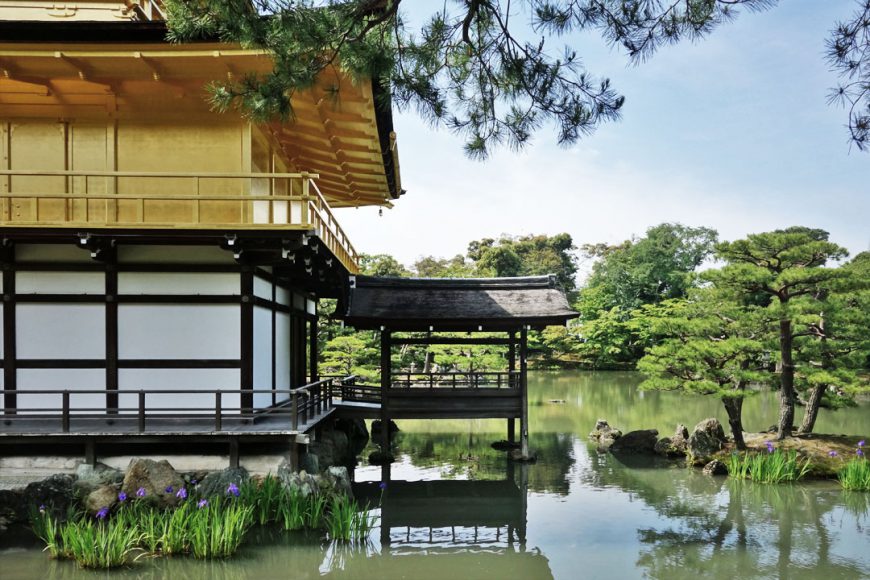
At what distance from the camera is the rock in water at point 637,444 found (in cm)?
1312

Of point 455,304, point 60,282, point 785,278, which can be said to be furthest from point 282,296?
point 785,278

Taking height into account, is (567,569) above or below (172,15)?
below

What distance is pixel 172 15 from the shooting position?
5.10 m

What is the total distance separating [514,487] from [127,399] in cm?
643

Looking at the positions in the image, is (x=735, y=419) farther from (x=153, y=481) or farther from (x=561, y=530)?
(x=153, y=481)

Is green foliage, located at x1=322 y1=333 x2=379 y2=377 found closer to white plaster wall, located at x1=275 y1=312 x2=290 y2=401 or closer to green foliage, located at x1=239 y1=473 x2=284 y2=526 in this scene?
white plaster wall, located at x1=275 y1=312 x2=290 y2=401

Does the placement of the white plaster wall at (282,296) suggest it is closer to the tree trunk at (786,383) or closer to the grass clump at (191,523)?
the grass clump at (191,523)

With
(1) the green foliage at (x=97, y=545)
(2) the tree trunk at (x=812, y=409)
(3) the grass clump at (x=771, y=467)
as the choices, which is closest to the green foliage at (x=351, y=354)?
(3) the grass clump at (x=771, y=467)

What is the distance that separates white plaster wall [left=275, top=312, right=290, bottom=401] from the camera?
10.9 metres

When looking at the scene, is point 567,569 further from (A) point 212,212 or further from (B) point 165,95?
(B) point 165,95

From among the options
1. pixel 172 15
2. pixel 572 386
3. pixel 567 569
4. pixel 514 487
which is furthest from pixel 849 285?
pixel 572 386

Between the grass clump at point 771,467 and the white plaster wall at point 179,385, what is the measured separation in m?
8.65

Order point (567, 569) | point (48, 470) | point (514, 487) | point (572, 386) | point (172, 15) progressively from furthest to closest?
point (572, 386) < point (514, 487) < point (48, 470) < point (567, 569) < point (172, 15)

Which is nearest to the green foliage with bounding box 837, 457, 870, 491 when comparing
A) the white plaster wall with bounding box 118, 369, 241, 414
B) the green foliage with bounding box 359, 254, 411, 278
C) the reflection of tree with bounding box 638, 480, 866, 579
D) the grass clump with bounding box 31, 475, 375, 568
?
the reflection of tree with bounding box 638, 480, 866, 579
